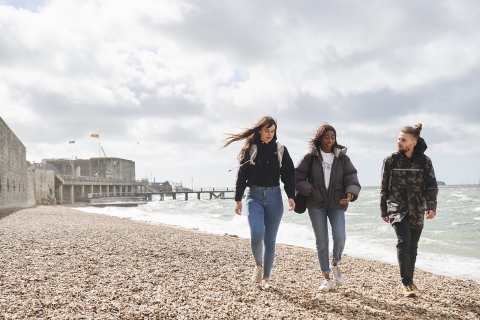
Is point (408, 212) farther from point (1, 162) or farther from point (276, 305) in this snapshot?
point (1, 162)

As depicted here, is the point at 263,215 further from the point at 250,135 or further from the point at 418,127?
the point at 418,127

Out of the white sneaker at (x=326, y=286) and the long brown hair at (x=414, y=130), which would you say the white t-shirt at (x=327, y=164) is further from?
the white sneaker at (x=326, y=286)

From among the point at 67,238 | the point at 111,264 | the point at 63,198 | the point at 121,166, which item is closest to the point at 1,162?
the point at 67,238

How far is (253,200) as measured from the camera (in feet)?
12.6

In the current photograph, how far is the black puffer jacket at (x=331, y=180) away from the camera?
3.86 meters

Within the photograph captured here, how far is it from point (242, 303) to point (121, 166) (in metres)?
69.2

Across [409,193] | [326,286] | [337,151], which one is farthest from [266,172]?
[409,193]

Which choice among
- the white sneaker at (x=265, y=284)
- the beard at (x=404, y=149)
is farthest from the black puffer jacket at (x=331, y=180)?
the white sneaker at (x=265, y=284)

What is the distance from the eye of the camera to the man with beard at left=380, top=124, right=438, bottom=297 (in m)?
3.85

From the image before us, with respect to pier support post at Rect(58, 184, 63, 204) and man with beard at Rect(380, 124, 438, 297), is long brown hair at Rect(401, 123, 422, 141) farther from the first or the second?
pier support post at Rect(58, 184, 63, 204)

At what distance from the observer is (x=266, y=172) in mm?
3820

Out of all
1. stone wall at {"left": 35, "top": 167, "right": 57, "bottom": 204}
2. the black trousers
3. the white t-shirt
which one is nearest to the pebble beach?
→ the black trousers

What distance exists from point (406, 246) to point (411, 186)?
606mm

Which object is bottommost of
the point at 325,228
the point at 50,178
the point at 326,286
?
the point at 326,286
